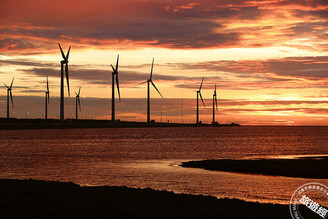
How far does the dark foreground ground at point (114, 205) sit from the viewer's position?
2228 cm

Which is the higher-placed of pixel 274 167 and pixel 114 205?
pixel 114 205

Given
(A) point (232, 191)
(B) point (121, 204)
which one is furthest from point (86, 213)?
(A) point (232, 191)

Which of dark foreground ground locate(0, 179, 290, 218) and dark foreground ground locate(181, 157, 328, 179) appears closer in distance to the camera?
dark foreground ground locate(0, 179, 290, 218)

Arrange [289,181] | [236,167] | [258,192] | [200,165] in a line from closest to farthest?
[258,192] < [289,181] < [236,167] < [200,165]

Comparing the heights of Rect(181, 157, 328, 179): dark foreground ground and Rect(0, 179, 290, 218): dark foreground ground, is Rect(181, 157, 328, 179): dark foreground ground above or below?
below

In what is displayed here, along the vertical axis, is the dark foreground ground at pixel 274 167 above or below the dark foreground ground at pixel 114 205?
below

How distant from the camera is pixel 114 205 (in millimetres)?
24297

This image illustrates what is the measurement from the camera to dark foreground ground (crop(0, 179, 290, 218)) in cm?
2228

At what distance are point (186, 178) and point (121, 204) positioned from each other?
22.3 meters

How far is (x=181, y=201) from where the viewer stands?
26328 mm

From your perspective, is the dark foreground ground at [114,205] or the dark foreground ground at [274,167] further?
the dark foreground ground at [274,167]

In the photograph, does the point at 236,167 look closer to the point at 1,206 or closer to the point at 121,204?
the point at 121,204

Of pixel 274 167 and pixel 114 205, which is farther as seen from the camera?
pixel 274 167

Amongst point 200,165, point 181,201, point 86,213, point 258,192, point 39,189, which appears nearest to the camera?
point 86,213
